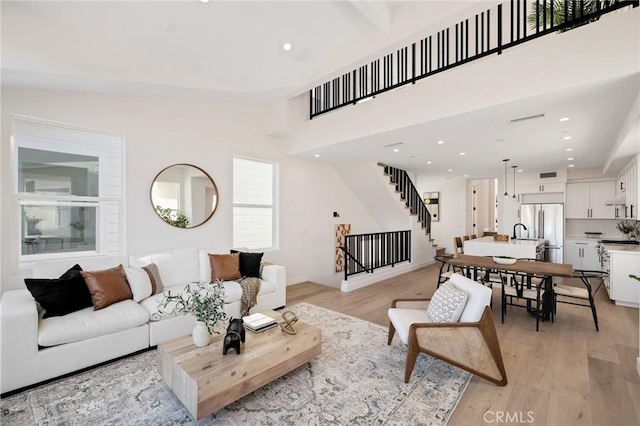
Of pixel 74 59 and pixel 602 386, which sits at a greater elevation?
pixel 74 59

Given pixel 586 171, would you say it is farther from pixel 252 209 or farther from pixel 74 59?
pixel 74 59

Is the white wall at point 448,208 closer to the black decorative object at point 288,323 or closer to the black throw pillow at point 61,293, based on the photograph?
the black decorative object at point 288,323

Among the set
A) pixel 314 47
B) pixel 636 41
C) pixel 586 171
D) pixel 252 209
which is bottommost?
pixel 252 209

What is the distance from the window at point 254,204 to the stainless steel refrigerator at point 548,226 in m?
6.72

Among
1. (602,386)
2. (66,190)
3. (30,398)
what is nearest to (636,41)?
(602,386)

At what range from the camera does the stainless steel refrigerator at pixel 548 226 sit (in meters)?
7.07

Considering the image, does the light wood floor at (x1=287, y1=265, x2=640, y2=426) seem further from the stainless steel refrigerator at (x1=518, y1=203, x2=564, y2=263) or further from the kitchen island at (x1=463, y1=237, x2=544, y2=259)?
the stainless steel refrigerator at (x1=518, y1=203, x2=564, y2=263)

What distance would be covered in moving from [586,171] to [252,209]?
26.7ft

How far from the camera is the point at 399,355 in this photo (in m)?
2.88

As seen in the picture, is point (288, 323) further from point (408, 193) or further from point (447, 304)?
point (408, 193)

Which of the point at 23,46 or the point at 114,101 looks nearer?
the point at 23,46

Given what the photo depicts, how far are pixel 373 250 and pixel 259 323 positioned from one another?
4194mm

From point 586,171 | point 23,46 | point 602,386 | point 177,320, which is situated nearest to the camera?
point 602,386

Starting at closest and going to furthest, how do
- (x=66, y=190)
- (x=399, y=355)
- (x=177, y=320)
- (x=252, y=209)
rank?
(x=399, y=355), (x=177, y=320), (x=66, y=190), (x=252, y=209)
